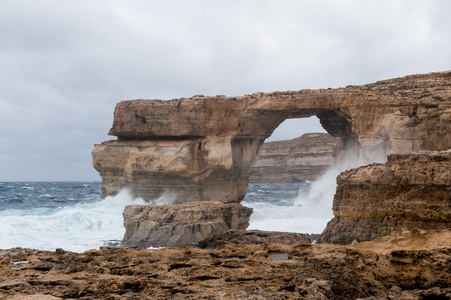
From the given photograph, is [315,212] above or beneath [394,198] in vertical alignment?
beneath

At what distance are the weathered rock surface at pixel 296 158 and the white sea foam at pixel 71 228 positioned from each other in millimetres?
45494

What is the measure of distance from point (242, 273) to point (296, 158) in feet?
232

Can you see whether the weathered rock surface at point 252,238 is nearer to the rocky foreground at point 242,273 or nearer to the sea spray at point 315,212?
the rocky foreground at point 242,273

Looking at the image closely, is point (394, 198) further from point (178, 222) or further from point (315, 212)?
point (315, 212)

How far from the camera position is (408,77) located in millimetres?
28578

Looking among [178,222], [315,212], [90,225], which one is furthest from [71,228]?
[315,212]

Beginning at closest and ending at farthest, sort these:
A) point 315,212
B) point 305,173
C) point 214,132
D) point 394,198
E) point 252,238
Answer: point 394,198
point 252,238
point 214,132
point 315,212
point 305,173

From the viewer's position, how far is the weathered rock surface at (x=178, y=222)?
18.3 m

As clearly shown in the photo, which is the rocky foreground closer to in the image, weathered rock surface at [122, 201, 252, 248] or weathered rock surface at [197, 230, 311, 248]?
weathered rock surface at [197, 230, 311, 248]

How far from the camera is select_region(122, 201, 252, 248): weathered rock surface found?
18.3 m

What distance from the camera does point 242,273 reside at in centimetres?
675

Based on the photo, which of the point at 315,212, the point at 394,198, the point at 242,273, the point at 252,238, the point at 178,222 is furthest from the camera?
the point at 315,212

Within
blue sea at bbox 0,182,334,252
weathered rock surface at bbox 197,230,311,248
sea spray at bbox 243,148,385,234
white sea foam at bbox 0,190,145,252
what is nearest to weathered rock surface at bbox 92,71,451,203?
sea spray at bbox 243,148,385,234

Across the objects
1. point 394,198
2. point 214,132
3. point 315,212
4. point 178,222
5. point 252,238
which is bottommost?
point 315,212
